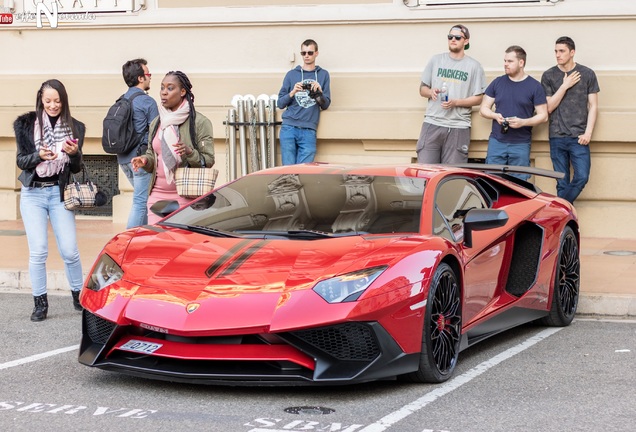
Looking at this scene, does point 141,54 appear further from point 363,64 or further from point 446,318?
point 446,318

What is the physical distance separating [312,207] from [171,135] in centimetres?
257

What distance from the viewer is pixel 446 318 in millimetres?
6480

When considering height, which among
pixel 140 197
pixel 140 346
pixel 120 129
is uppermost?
pixel 120 129

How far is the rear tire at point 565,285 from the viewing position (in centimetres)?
830

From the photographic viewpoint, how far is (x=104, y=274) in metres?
6.52

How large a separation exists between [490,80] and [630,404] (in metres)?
A: 7.63

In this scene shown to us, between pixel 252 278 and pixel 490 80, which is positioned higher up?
pixel 490 80

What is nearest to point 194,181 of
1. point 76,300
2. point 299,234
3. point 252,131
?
point 76,300

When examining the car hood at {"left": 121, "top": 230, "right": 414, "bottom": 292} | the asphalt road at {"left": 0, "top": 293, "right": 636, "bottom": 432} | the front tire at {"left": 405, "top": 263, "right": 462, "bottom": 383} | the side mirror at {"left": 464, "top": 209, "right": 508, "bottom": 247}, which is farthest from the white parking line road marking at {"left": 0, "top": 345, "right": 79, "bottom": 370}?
the side mirror at {"left": 464, "top": 209, "right": 508, "bottom": 247}

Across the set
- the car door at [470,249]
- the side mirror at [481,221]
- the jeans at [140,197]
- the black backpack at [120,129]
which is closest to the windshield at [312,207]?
the car door at [470,249]

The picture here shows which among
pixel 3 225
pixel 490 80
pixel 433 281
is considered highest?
pixel 490 80

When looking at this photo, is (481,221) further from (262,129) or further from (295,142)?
(262,129)

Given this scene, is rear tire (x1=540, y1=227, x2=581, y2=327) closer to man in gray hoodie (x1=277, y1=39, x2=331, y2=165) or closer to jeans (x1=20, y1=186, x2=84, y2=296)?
jeans (x1=20, y1=186, x2=84, y2=296)

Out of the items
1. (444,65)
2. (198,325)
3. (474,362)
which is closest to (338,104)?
(444,65)
